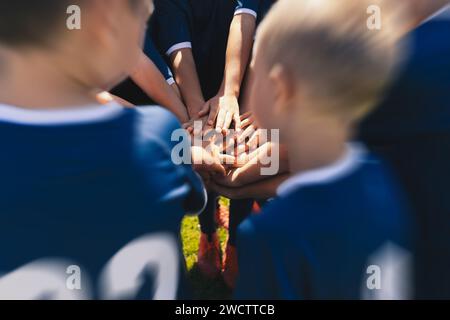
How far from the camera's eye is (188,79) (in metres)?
1.66

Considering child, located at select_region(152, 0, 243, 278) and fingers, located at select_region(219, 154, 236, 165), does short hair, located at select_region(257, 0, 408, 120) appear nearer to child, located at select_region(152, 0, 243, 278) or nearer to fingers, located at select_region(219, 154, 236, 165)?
fingers, located at select_region(219, 154, 236, 165)

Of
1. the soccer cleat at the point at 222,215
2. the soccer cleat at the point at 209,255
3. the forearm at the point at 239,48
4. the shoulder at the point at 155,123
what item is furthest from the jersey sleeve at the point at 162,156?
the soccer cleat at the point at 222,215

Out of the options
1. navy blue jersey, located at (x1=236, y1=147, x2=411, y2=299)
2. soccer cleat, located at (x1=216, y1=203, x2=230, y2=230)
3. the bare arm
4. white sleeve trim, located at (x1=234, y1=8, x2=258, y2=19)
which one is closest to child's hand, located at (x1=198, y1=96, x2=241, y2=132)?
the bare arm

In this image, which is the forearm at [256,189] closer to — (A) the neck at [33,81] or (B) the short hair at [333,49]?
(B) the short hair at [333,49]

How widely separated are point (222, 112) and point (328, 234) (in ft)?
2.63

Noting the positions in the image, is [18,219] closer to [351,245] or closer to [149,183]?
[149,183]

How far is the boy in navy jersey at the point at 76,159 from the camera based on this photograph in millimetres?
774

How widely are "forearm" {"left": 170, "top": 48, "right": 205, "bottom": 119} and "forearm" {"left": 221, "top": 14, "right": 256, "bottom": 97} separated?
0.29ft

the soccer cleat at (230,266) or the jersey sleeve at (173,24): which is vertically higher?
the jersey sleeve at (173,24)

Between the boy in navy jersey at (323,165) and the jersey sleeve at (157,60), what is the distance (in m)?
0.79

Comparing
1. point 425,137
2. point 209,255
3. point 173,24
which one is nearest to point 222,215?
point 209,255

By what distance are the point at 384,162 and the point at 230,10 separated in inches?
39.7

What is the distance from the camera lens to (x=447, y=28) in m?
0.90
